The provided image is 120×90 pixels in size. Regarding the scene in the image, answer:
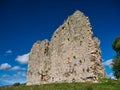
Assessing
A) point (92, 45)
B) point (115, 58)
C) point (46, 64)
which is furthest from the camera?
point (115, 58)

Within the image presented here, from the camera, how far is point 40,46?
43.7 m

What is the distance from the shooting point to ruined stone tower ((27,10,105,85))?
104ft

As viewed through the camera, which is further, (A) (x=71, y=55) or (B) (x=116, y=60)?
(B) (x=116, y=60)

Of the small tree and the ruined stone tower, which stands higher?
the small tree

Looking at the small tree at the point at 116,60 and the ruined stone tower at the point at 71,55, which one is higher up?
the small tree at the point at 116,60

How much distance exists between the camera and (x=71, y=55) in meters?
34.2

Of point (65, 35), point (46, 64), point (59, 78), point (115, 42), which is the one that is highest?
point (115, 42)

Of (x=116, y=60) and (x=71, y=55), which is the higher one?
(x=116, y=60)

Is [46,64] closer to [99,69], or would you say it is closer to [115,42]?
[99,69]

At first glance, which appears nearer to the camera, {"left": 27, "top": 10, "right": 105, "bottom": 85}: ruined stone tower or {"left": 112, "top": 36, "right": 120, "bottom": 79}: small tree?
{"left": 27, "top": 10, "right": 105, "bottom": 85}: ruined stone tower

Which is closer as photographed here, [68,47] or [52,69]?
[68,47]

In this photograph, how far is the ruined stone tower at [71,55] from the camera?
3162 cm

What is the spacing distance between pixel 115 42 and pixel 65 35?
1238 inches

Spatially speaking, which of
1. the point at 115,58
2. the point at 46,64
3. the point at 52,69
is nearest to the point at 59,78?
the point at 52,69
